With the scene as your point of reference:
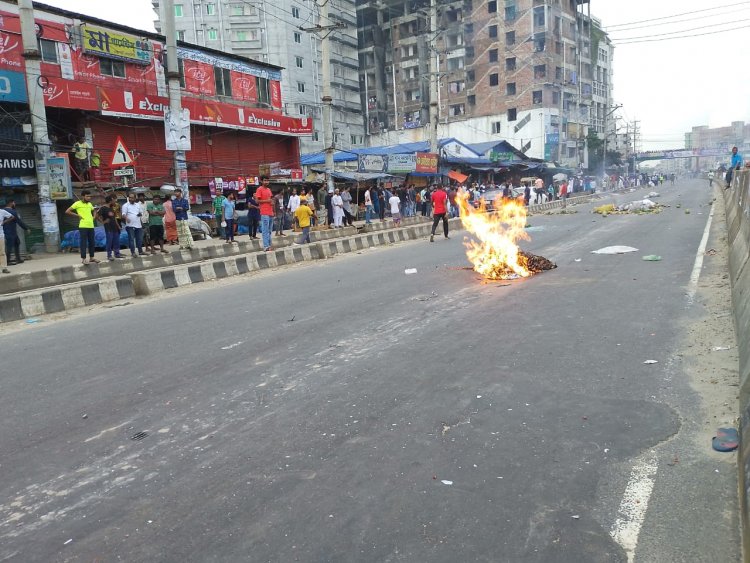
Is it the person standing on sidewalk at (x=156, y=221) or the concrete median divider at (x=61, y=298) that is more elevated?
the person standing on sidewalk at (x=156, y=221)

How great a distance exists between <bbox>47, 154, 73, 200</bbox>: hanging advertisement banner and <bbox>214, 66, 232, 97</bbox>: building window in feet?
49.4

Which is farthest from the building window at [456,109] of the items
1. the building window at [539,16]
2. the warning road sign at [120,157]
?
the warning road sign at [120,157]

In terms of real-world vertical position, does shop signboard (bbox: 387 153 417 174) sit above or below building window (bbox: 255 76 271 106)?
below

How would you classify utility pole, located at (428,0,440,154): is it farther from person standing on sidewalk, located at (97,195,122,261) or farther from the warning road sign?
person standing on sidewalk, located at (97,195,122,261)

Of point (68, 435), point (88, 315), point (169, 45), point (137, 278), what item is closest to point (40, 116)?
point (169, 45)

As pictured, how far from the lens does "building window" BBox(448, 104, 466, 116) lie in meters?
74.7

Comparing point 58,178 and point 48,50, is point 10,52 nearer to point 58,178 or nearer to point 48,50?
point 48,50

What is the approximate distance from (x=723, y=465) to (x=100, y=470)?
374cm

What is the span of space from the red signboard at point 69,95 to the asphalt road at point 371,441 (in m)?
17.6

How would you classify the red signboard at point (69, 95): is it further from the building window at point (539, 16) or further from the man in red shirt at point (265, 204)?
the building window at point (539, 16)

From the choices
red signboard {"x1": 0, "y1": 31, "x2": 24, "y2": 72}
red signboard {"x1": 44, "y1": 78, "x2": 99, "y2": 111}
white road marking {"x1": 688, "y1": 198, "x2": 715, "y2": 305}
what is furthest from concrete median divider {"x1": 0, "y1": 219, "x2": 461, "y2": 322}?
red signboard {"x1": 0, "y1": 31, "x2": 24, "y2": 72}

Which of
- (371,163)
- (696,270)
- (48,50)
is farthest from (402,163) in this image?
(696,270)

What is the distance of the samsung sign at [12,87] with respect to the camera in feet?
Answer: 66.1

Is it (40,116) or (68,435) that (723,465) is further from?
(40,116)
